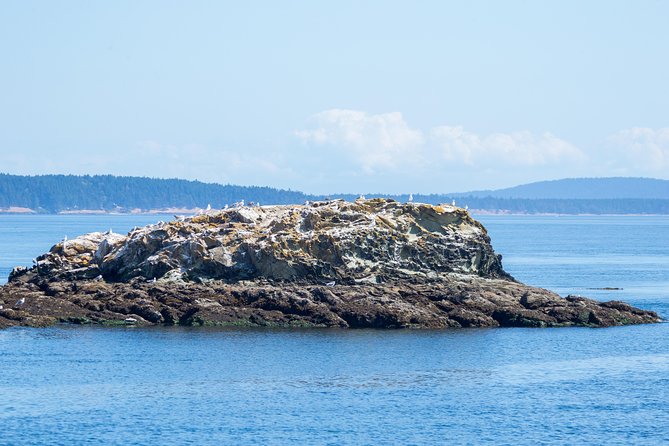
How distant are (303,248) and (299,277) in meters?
1.58

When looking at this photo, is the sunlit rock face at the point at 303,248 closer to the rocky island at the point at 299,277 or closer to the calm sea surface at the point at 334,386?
the rocky island at the point at 299,277

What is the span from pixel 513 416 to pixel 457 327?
55.7 feet

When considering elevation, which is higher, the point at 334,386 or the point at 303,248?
the point at 303,248

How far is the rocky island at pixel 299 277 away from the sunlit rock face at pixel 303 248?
60 millimetres

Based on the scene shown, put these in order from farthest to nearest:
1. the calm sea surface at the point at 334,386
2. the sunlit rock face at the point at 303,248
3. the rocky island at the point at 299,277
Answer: the sunlit rock face at the point at 303,248, the rocky island at the point at 299,277, the calm sea surface at the point at 334,386

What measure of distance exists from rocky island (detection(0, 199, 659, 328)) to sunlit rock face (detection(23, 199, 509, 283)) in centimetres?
6

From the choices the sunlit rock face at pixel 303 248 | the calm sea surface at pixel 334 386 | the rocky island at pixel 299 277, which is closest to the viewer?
the calm sea surface at pixel 334 386

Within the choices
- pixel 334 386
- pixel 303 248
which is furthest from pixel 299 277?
pixel 334 386

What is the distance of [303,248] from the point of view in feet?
195

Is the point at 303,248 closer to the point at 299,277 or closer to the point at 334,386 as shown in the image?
the point at 299,277

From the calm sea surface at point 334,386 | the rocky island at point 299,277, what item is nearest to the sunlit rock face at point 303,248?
the rocky island at point 299,277

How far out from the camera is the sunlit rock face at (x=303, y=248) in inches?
2330

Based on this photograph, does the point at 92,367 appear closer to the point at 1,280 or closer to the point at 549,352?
the point at 549,352

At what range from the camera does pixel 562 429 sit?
3612cm
